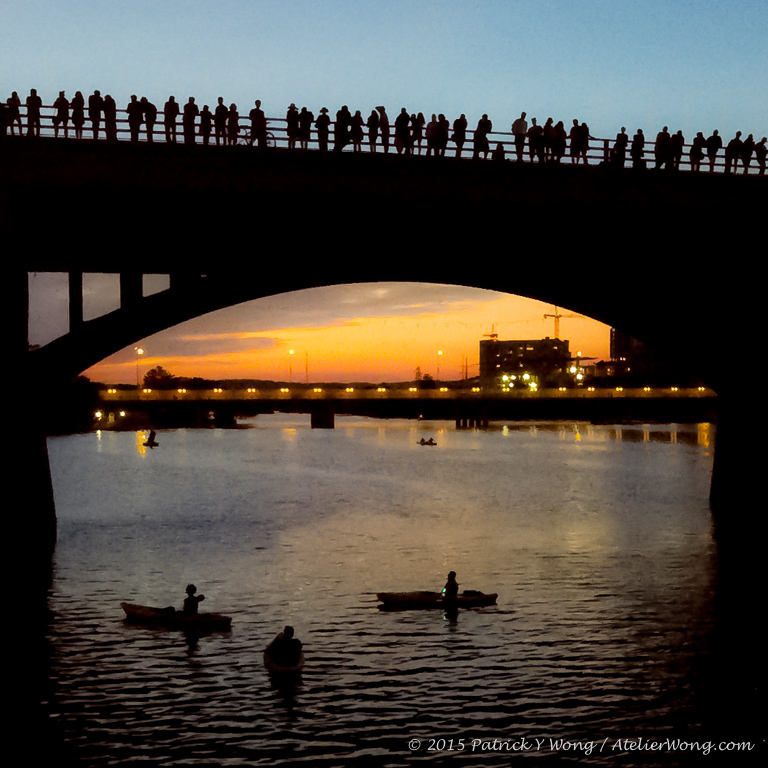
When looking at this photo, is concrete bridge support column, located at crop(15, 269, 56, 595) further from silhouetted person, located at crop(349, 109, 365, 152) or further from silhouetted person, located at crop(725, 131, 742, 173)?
silhouetted person, located at crop(725, 131, 742, 173)

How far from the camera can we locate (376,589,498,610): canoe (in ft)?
92.2

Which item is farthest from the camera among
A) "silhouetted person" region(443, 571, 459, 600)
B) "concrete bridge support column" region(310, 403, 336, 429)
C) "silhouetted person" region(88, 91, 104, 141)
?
"concrete bridge support column" region(310, 403, 336, 429)

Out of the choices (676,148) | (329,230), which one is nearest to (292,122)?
(329,230)

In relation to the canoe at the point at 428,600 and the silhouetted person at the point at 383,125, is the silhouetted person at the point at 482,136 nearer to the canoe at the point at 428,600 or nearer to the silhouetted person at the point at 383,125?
the silhouetted person at the point at 383,125

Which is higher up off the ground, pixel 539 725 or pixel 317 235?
pixel 317 235

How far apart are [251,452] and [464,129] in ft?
372

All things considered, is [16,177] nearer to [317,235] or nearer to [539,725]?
[317,235]

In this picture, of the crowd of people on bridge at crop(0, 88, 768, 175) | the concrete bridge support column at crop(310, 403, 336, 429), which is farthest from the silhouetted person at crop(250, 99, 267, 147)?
the concrete bridge support column at crop(310, 403, 336, 429)

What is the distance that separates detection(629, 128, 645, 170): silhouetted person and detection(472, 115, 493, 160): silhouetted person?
476 centimetres

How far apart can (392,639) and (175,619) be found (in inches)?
203

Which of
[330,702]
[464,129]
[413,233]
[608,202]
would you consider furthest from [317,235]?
[330,702]

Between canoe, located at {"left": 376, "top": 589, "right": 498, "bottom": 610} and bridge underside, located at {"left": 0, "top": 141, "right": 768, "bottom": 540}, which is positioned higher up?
bridge underside, located at {"left": 0, "top": 141, "right": 768, "bottom": 540}

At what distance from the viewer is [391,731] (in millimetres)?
18578

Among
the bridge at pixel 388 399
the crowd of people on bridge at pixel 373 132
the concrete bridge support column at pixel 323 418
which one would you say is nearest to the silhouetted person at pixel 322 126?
the crowd of people on bridge at pixel 373 132
